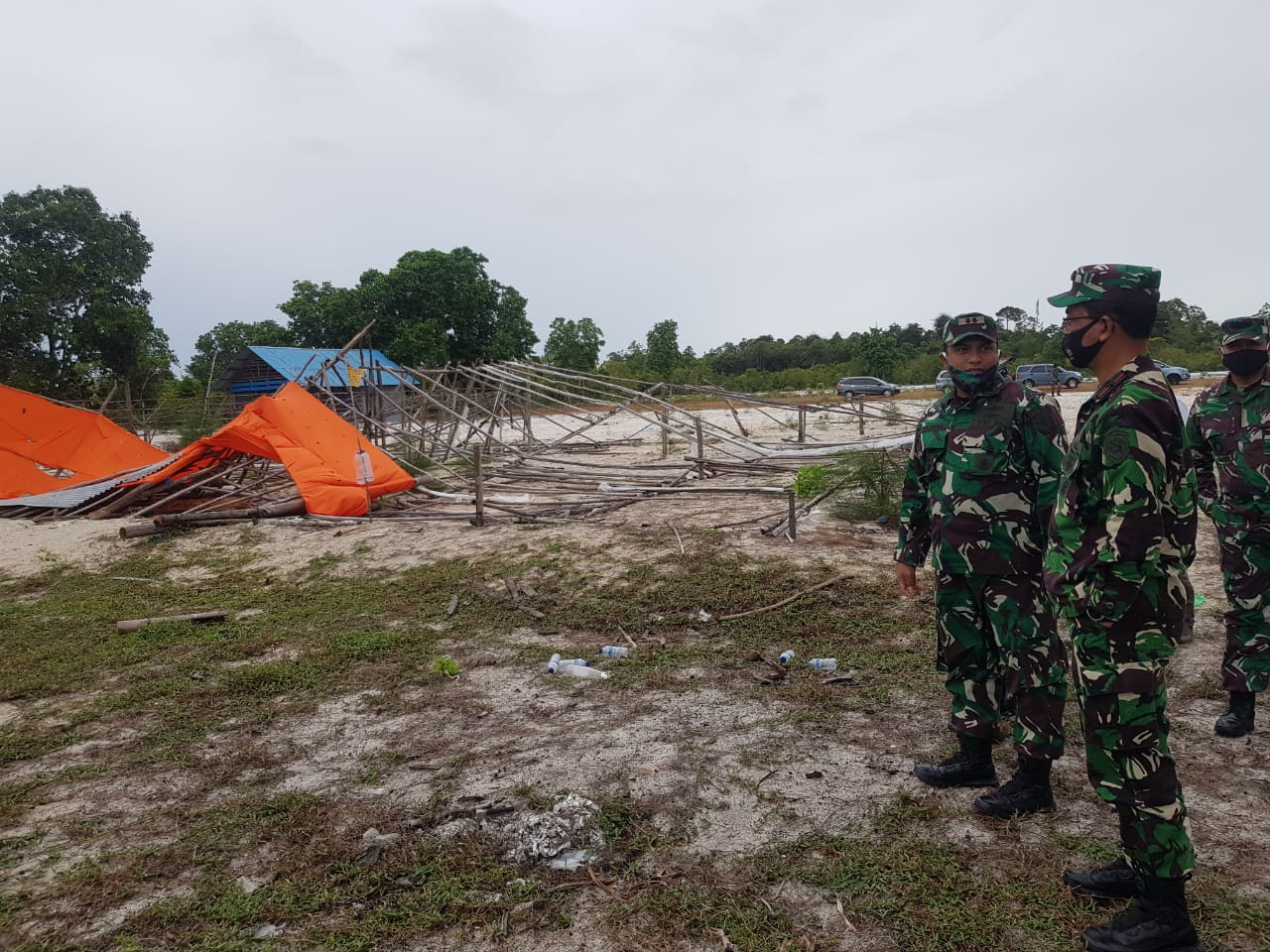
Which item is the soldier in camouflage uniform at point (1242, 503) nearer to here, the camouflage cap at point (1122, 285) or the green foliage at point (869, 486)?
the camouflage cap at point (1122, 285)

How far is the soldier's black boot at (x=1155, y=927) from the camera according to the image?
197 cm

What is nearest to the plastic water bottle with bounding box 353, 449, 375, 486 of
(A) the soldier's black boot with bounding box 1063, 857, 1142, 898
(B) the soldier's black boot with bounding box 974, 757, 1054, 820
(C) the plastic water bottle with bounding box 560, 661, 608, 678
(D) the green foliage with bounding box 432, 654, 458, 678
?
(D) the green foliage with bounding box 432, 654, 458, 678

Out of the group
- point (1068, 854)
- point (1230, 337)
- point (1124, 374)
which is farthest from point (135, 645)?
point (1230, 337)

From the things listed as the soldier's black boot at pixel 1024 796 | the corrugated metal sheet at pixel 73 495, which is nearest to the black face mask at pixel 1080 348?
the soldier's black boot at pixel 1024 796

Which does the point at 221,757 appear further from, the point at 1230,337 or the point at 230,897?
the point at 1230,337

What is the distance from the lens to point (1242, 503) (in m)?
3.40

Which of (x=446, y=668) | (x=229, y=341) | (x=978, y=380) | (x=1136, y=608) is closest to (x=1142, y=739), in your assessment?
(x=1136, y=608)

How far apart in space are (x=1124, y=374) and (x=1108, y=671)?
84cm

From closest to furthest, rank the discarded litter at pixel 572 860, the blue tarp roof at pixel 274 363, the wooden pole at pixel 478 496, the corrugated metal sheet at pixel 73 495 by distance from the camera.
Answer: the discarded litter at pixel 572 860 → the wooden pole at pixel 478 496 → the corrugated metal sheet at pixel 73 495 → the blue tarp roof at pixel 274 363

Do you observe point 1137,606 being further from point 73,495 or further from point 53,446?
point 53,446

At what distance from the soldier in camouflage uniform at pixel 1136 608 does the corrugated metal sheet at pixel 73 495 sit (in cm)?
1148

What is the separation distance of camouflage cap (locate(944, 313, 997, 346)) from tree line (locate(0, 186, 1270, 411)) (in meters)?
13.1

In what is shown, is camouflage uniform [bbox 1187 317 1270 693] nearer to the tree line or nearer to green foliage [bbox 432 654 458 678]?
green foliage [bbox 432 654 458 678]

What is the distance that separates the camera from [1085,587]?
2.11 metres
